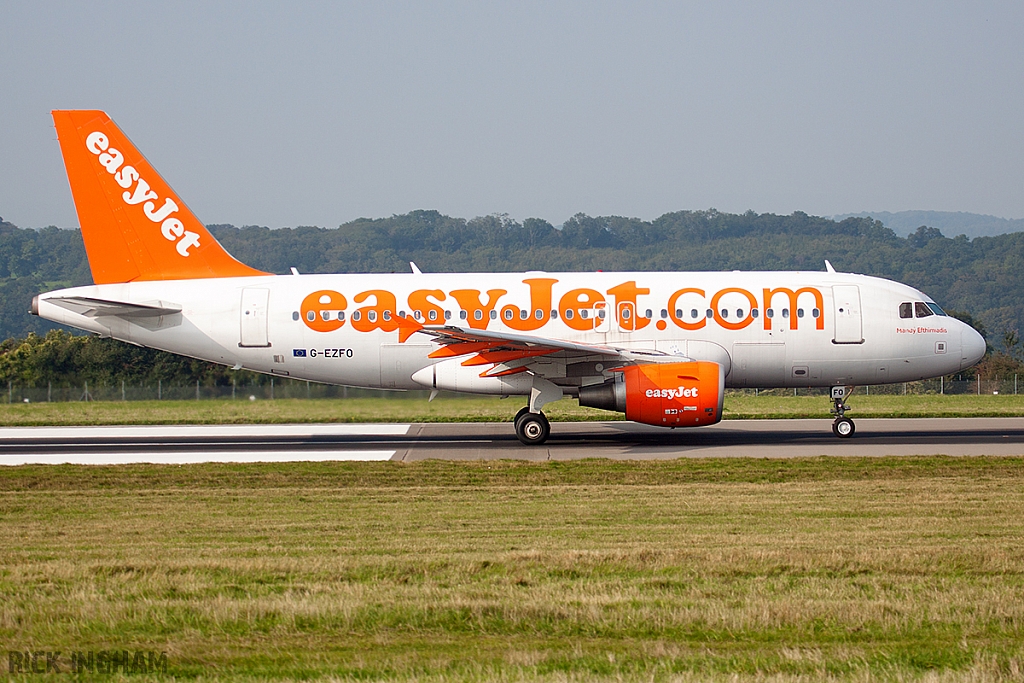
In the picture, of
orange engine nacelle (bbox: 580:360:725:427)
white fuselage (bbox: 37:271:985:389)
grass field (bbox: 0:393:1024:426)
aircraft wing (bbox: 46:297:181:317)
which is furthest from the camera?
grass field (bbox: 0:393:1024:426)

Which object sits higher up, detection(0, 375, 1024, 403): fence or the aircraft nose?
the aircraft nose

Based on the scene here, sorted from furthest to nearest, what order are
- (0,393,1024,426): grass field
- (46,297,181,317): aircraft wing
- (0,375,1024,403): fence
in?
1. (0,375,1024,403): fence
2. (0,393,1024,426): grass field
3. (46,297,181,317): aircraft wing

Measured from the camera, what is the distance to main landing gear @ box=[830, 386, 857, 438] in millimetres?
26016

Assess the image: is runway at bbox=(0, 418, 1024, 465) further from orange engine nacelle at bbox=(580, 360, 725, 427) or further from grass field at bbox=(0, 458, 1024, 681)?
grass field at bbox=(0, 458, 1024, 681)

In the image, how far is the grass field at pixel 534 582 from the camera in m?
7.51

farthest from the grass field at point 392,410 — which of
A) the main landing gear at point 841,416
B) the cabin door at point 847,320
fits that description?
the cabin door at point 847,320

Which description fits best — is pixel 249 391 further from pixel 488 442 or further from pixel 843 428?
pixel 843 428

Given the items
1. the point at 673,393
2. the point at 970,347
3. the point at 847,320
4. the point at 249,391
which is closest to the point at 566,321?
the point at 673,393

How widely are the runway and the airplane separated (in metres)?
1.43

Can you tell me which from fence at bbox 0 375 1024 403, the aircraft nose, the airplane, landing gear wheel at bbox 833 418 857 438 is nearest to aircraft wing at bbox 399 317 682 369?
the airplane

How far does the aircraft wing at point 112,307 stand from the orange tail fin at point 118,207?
96 centimetres

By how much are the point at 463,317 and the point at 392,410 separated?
4.35 metres

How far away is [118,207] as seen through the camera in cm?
2691

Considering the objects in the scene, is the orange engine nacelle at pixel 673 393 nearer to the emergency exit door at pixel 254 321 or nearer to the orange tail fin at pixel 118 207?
the emergency exit door at pixel 254 321
